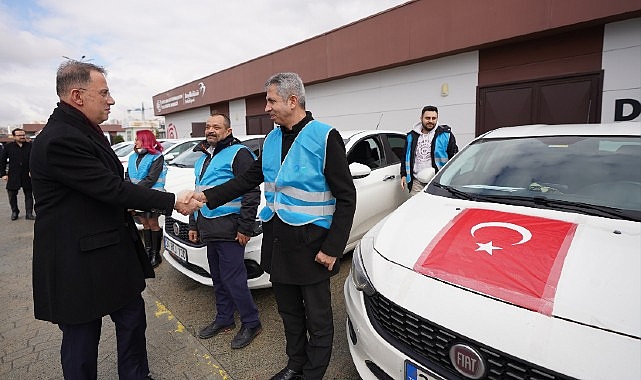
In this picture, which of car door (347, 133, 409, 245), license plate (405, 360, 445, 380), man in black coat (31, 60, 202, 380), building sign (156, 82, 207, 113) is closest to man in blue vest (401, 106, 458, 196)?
car door (347, 133, 409, 245)

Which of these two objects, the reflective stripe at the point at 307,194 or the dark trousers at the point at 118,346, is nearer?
the dark trousers at the point at 118,346

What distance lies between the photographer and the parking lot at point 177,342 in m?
2.35

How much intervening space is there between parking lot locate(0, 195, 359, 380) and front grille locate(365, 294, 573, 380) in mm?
803

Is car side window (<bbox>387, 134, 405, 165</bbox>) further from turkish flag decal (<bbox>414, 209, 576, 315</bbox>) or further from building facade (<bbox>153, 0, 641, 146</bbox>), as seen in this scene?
building facade (<bbox>153, 0, 641, 146</bbox>)

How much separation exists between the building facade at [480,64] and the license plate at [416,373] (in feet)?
20.5

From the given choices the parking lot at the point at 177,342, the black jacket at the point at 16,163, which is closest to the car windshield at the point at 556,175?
the parking lot at the point at 177,342

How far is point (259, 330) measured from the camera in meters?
2.72

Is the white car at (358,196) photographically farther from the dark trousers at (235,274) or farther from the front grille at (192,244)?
the dark trousers at (235,274)

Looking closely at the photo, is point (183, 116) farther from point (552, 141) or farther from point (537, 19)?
point (552, 141)

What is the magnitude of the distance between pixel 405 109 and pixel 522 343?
769cm

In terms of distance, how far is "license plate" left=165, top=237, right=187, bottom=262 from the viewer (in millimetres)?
3126

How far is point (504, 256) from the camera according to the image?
5.09ft

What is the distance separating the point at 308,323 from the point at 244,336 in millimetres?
831

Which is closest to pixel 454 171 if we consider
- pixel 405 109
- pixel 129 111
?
pixel 405 109
